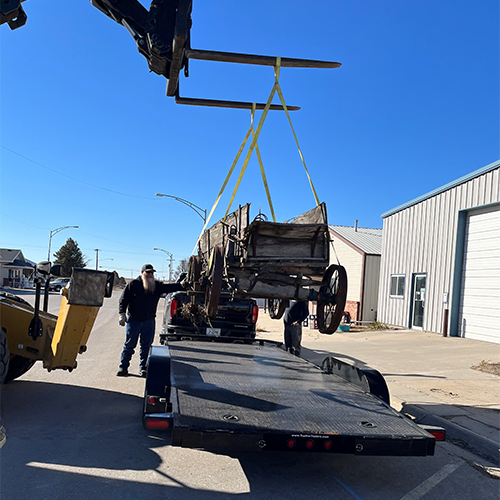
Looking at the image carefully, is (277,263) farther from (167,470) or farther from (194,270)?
(167,470)

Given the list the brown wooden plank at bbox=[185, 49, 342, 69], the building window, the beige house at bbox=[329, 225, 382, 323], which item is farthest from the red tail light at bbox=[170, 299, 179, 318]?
the beige house at bbox=[329, 225, 382, 323]

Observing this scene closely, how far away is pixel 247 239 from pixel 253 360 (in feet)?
6.76

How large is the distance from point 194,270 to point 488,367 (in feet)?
21.3

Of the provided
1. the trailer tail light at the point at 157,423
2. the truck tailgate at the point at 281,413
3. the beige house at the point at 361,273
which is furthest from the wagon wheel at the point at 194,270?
the beige house at the point at 361,273

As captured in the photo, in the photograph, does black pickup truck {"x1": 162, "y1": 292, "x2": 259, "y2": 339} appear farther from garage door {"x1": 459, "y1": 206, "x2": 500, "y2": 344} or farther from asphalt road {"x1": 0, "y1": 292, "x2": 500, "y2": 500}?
garage door {"x1": 459, "y1": 206, "x2": 500, "y2": 344}

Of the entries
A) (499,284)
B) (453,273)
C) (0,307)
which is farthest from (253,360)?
(453,273)

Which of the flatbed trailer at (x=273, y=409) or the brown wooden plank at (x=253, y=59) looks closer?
the flatbed trailer at (x=273, y=409)

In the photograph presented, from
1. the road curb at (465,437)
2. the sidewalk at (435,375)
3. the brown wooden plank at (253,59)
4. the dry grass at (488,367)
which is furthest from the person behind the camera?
the dry grass at (488,367)

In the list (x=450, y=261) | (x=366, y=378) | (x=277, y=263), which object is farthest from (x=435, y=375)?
(x=450, y=261)

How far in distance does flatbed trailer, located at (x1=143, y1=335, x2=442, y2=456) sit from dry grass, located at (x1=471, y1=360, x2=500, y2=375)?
4661mm

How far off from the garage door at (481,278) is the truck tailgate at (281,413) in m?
9.71

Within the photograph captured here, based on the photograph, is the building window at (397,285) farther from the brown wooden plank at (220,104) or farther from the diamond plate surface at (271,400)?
the brown wooden plank at (220,104)

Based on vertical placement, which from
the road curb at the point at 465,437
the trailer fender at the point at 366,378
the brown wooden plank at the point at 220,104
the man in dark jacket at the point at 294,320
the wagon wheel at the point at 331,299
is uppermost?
the brown wooden plank at the point at 220,104

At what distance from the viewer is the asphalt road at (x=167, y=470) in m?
3.77
